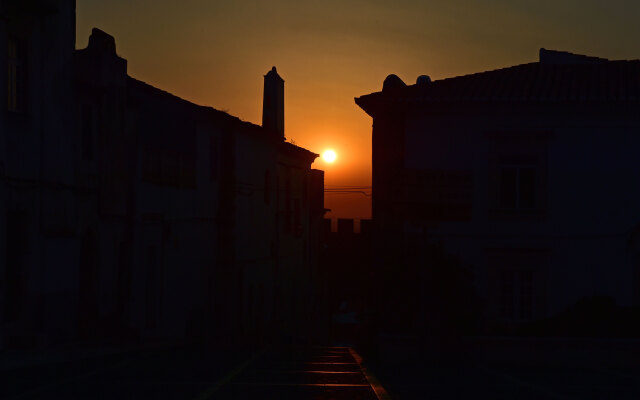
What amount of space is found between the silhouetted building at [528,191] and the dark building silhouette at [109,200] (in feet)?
24.5

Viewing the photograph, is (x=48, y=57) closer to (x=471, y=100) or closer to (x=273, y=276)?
(x=471, y=100)

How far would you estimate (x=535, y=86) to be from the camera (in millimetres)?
30219

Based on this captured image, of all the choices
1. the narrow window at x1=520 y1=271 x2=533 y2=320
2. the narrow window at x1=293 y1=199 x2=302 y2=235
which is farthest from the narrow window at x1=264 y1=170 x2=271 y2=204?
the narrow window at x1=520 y1=271 x2=533 y2=320

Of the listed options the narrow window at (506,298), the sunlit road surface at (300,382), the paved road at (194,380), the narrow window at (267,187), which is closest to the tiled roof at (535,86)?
the narrow window at (506,298)

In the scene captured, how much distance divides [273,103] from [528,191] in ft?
73.4

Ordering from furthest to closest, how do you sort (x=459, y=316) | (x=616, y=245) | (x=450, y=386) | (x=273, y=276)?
(x=273, y=276)
(x=616, y=245)
(x=459, y=316)
(x=450, y=386)

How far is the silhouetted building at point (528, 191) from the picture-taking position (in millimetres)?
28859

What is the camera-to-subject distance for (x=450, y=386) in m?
13.0

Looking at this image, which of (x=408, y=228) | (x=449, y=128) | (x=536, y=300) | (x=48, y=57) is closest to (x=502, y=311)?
(x=536, y=300)

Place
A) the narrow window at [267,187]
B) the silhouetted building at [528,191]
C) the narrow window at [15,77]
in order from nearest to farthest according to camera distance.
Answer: the narrow window at [15,77]
the silhouetted building at [528,191]
the narrow window at [267,187]

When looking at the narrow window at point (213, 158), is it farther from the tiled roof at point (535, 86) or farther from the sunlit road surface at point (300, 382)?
the sunlit road surface at point (300, 382)

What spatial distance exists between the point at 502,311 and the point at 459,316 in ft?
15.0

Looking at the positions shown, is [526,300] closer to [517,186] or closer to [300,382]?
[517,186]

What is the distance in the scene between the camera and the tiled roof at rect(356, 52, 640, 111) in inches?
1138
